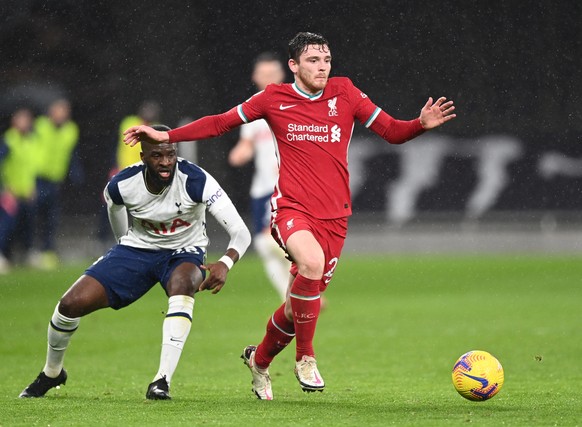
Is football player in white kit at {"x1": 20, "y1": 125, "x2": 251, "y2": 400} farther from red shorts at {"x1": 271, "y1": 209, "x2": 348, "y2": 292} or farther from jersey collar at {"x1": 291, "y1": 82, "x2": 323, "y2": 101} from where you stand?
jersey collar at {"x1": 291, "y1": 82, "x2": 323, "y2": 101}

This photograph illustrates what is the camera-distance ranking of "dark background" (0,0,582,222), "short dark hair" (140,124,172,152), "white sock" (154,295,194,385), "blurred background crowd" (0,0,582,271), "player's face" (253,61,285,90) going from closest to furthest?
"white sock" (154,295,194,385) < "short dark hair" (140,124,172,152) < "player's face" (253,61,285,90) < "dark background" (0,0,582,222) < "blurred background crowd" (0,0,582,271)

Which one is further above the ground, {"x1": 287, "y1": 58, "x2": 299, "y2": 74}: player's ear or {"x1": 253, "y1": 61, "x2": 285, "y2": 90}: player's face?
{"x1": 287, "y1": 58, "x2": 299, "y2": 74}: player's ear

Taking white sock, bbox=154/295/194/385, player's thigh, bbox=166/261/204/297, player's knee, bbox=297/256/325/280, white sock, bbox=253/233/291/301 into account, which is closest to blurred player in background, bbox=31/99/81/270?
white sock, bbox=253/233/291/301

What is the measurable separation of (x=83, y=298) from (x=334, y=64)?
11.5m

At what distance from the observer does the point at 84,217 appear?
19797 millimetres

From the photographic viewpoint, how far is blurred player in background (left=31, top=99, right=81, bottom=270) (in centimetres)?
1820

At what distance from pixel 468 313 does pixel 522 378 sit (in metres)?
5.05

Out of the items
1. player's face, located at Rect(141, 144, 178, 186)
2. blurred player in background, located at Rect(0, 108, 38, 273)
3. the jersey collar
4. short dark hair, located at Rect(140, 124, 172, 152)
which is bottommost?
blurred player in background, located at Rect(0, 108, 38, 273)

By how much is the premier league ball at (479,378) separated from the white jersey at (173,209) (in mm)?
1493

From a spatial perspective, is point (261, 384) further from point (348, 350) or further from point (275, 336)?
point (348, 350)

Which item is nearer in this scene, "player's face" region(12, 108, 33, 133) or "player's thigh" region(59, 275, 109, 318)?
"player's thigh" region(59, 275, 109, 318)

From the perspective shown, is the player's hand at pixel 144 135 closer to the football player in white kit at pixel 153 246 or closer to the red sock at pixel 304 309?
the football player in white kit at pixel 153 246

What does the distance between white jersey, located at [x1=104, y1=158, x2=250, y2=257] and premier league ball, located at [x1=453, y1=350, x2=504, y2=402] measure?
1.49 m

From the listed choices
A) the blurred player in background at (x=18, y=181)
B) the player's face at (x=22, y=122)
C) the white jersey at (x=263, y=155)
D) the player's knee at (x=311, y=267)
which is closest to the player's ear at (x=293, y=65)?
the player's knee at (x=311, y=267)
